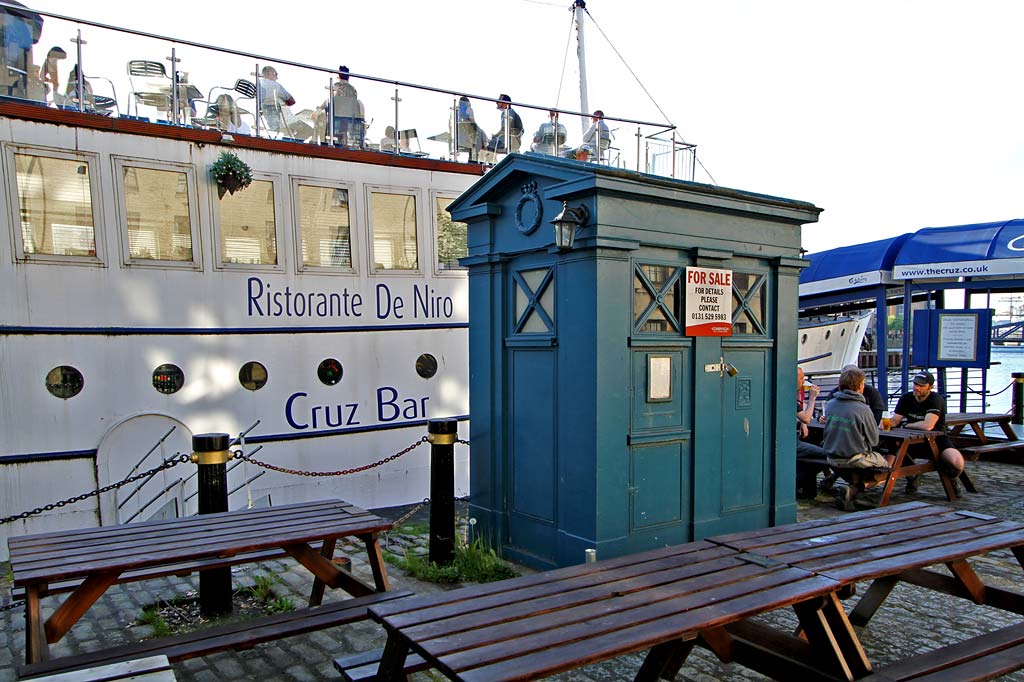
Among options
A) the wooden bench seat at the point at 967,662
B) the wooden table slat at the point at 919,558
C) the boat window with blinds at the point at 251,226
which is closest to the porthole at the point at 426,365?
the boat window with blinds at the point at 251,226

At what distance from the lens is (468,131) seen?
34.6ft

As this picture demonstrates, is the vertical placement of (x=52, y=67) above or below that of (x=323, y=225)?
above

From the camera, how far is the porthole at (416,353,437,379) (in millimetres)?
9555

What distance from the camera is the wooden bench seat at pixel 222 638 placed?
132 inches

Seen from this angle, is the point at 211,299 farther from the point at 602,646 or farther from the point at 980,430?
the point at 980,430

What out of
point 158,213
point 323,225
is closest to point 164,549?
point 158,213

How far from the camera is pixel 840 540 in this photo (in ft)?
12.7

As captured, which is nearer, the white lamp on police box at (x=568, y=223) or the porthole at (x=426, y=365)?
the white lamp on police box at (x=568, y=223)

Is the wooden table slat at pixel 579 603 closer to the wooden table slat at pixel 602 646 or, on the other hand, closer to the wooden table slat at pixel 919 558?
the wooden table slat at pixel 602 646

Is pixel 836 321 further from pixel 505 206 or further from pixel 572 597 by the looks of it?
pixel 572 597

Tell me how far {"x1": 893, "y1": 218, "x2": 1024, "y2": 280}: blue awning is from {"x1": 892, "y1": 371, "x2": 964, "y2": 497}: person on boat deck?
439 centimetres

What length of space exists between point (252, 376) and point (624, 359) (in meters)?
4.90

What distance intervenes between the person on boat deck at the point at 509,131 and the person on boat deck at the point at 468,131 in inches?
7.9

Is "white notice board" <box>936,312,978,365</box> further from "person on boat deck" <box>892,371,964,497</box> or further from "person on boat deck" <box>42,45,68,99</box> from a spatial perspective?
"person on boat deck" <box>42,45,68,99</box>
